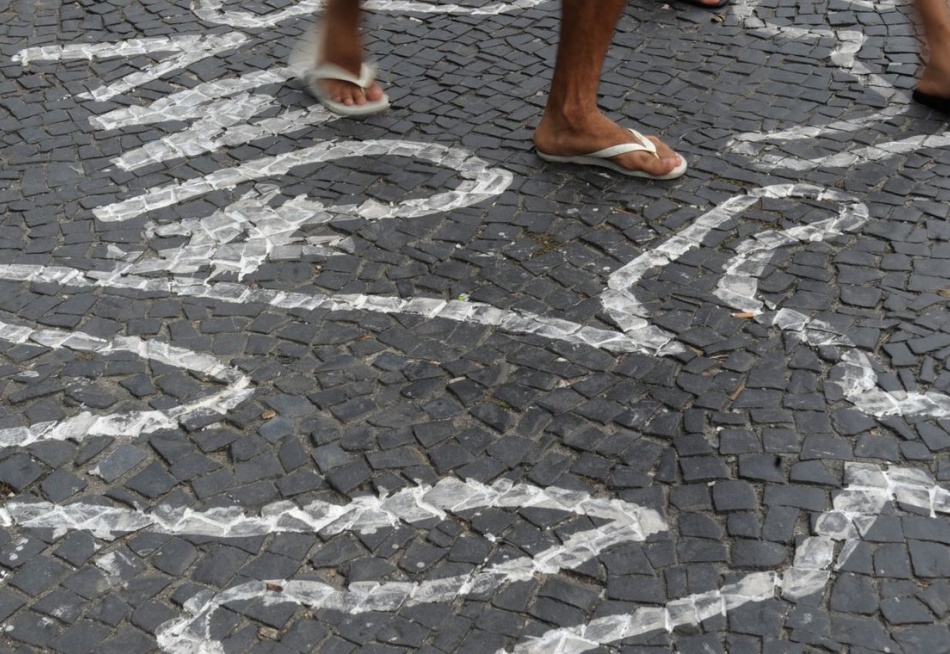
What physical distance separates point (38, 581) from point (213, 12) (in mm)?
3477

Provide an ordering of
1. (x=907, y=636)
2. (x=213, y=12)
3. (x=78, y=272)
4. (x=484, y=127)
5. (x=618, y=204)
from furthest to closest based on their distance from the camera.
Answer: (x=213, y=12), (x=484, y=127), (x=618, y=204), (x=78, y=272), (x=907, y=636)

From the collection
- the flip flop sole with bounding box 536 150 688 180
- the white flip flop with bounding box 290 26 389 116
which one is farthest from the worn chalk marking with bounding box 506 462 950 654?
the white flip flop with bounding box 290 26 389 116

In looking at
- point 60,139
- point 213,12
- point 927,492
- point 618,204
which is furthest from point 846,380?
point 213,12

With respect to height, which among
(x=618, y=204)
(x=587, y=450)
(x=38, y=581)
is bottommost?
(x=38, y=581)

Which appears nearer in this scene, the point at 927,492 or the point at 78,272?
the point at 927,492

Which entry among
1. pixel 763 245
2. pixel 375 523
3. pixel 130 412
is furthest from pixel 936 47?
pixel 130 412

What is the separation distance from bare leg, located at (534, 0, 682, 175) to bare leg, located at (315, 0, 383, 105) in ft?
2.80

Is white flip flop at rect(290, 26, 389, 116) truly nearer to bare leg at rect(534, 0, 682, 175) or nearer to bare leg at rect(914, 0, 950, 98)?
bare leg at rect(534, 0, 682, 175)

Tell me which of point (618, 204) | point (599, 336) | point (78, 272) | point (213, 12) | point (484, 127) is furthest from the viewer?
point (213, 12)

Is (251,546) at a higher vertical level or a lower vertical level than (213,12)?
lower

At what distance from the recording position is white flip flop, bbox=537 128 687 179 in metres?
4.18

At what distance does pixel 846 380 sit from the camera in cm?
326

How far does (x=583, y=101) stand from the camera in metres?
4.22

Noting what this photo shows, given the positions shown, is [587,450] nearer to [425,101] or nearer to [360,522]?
[360,522]
